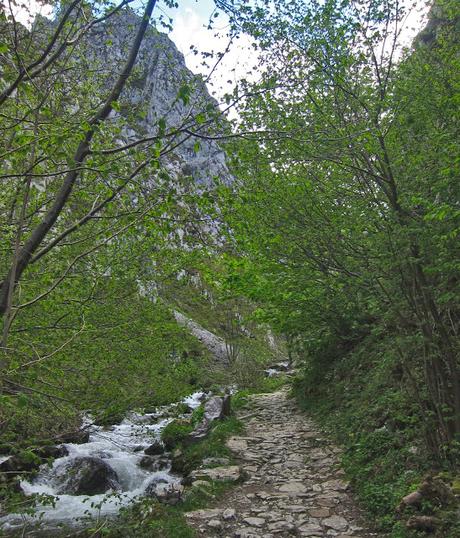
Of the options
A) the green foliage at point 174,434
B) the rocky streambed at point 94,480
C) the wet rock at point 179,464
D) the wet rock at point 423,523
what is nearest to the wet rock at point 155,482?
the rocky streambed at point 94,480

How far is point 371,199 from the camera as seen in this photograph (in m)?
7.09

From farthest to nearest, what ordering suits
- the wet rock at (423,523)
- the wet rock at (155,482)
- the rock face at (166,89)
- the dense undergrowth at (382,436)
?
1. the wet rock at (155,482)
2. the dense undergrowth at (382,436)
3. the wet rock at (423,523)
4. the rock face at (166,89)

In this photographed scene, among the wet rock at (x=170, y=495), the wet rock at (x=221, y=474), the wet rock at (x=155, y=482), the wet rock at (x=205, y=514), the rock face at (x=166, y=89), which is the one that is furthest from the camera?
the wet rock at (x=155, y=482)

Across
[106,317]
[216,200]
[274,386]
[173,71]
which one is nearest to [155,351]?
[106,317]

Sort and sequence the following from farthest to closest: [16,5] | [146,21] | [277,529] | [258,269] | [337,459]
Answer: [258,269] < [337,459] < [277,529] < [146,21] < [16,5]

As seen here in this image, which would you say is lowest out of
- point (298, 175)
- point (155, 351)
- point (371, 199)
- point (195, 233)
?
point (155, 351)

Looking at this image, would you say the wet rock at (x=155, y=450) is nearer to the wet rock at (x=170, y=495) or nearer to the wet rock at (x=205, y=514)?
the wet rock at (x=170, y=495)

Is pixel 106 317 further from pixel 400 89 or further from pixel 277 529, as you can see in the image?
pixel 400 89

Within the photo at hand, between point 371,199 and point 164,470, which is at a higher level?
point 371,199

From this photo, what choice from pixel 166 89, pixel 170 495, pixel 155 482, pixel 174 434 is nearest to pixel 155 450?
pixel 174 434

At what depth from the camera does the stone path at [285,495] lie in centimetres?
624

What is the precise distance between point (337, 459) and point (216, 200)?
22.2ft

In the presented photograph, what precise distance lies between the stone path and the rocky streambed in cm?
127

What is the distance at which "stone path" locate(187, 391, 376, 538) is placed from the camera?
6238mm
